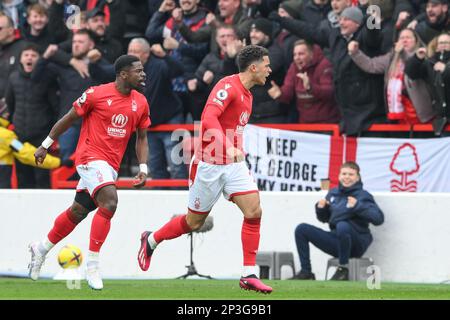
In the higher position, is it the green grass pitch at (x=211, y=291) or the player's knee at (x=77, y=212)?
the player's knee at (x=77, y=212)

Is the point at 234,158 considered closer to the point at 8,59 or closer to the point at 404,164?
the point at 404,164

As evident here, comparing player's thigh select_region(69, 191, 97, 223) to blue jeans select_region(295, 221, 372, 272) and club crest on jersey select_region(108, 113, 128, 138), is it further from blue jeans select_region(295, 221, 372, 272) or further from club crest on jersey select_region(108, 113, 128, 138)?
blue jeans select_region(295, 221, 372, 272)

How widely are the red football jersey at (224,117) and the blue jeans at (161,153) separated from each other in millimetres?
6142

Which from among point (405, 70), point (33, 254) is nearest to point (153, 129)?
point (405, 70)

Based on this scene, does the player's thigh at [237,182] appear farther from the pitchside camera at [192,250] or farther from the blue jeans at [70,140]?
the blue jeans at [70,140]

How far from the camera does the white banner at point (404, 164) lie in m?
16.9

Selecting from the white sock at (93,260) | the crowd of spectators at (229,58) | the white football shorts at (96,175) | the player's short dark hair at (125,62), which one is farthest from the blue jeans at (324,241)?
the player's short dark hair at (125,62)

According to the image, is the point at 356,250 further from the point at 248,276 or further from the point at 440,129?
the point at 248,276

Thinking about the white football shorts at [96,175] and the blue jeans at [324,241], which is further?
the blue jeans at [324,241]

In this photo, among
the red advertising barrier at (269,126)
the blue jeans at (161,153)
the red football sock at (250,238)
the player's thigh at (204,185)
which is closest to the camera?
the red football sock at (250,238)

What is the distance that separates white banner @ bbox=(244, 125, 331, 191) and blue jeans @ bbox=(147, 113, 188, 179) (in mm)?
1322

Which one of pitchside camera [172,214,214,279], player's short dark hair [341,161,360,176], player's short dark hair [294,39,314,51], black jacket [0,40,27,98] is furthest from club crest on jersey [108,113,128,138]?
black jacket [0,40,27,98]

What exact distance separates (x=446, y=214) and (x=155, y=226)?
3835 millimetres

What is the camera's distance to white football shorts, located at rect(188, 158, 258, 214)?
40.6 feet
